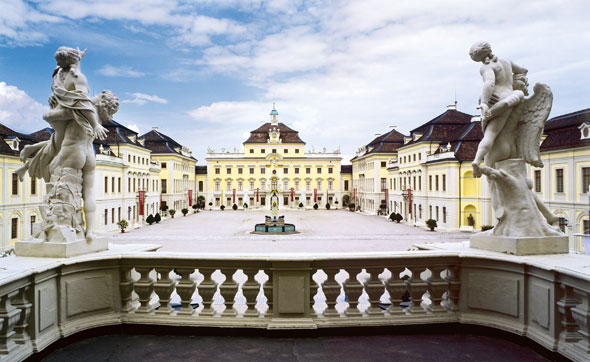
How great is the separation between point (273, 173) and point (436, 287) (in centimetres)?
6877

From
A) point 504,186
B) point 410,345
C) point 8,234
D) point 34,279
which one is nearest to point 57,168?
point 34,279

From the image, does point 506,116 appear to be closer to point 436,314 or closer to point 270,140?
point 436,314

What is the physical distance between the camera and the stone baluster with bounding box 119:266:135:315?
Result: 4156mm

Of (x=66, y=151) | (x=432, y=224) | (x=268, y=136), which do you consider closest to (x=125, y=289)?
(x=66, y=151)

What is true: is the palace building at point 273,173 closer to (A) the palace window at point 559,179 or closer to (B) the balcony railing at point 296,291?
(A) the palace window at point 559,179

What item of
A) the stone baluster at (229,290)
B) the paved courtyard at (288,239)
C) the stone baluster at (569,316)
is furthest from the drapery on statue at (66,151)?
the paved courtyard at (288,239)

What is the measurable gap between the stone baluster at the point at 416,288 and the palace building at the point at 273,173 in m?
67.5

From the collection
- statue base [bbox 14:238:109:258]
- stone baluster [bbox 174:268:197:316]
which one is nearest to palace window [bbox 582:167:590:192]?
stone baluster [bbox 174:268:197:316]

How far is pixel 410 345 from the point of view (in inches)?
146

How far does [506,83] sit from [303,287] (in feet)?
10.3

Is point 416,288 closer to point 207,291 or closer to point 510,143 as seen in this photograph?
point 510,143

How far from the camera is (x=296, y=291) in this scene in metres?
3.85

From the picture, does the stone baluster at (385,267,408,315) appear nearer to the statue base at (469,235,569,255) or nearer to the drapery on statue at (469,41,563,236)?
the statue base at (469,235,569,255)

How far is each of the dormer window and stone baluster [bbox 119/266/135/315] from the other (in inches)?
907
